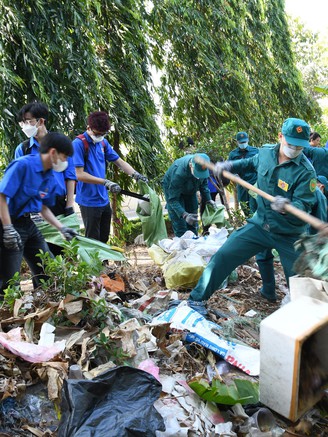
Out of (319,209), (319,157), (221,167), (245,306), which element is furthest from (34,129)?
(319,157)

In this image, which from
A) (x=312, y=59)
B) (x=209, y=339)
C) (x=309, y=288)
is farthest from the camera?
(x=312, y=59)

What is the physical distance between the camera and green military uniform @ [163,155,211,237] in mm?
4793

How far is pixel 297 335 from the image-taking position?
194 centimetres

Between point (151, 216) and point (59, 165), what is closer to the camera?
point (59, 165)

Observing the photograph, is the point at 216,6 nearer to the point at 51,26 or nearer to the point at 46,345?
the point at 51,26

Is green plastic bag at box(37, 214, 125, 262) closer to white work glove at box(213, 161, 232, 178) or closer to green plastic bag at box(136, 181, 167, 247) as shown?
white work glove at box(213, 161, 232, 178)

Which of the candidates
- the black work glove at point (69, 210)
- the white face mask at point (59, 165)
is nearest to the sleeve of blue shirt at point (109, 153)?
the black work glove at point (69, 210)

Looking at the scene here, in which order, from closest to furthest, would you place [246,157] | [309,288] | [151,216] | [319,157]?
[309,288] < [151,216] < [319,157] < [246,157]

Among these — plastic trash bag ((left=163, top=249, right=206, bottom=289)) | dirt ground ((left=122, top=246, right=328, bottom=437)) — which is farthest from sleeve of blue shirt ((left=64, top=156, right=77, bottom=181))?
plastic trash bag ((left=163, top=249, right=206, bottom=289))

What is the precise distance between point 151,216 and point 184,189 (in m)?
0.49

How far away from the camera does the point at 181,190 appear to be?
5012mm

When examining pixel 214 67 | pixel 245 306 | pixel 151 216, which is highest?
pixel 214 67

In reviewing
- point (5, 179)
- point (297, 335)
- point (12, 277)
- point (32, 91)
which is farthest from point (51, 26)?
point (297, 335)

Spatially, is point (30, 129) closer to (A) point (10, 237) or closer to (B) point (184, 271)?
(A) point (10, 237)
